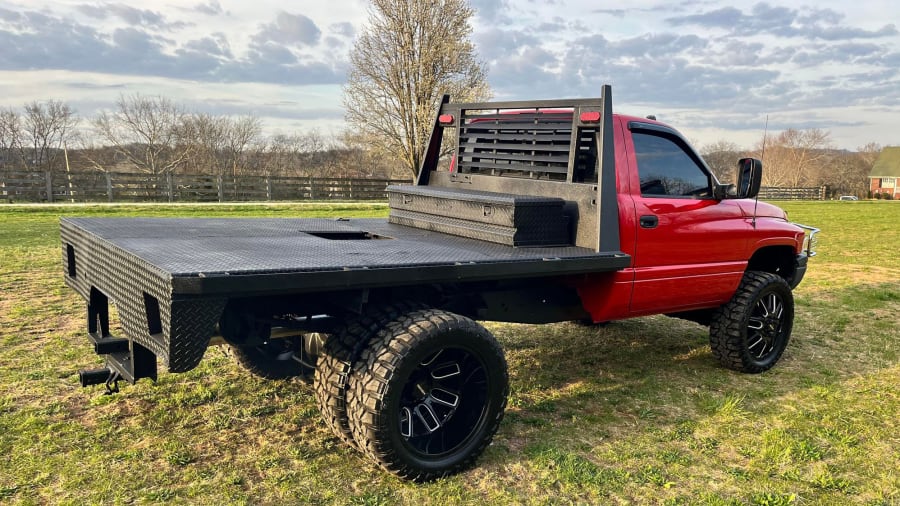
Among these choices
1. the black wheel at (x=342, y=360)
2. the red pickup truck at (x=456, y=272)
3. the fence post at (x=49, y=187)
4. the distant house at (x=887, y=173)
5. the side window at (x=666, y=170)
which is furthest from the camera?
the distant house at (x=887, y=173)

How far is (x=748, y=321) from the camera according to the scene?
16.9ft

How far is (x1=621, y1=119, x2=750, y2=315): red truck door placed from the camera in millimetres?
4391

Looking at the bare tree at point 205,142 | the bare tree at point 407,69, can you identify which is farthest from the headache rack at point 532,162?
the bare tree at point 205,142

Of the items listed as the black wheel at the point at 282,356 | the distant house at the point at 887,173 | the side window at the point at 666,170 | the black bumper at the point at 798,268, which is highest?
the distant house at the point at 887,173

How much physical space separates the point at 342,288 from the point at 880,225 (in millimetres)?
25535

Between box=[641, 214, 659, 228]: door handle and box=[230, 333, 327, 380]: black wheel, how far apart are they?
2252mm

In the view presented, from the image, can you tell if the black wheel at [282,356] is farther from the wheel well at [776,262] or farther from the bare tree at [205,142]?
the bare tree at [205,142]

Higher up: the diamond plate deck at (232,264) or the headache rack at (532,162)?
the headache rack at (532,162)

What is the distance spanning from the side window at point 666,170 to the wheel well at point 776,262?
1.15 meters

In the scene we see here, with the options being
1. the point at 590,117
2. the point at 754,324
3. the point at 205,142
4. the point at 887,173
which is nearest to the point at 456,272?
the point at 590,117

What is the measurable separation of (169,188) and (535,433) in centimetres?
2899

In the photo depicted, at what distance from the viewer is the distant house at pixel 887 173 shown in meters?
79.6

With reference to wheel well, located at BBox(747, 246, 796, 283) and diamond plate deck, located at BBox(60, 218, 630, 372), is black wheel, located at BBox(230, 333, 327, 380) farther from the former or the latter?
wheel well, located at BBox(747, 246, 796, 283)

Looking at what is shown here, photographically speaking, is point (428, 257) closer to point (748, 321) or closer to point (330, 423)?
point (330, 423)
